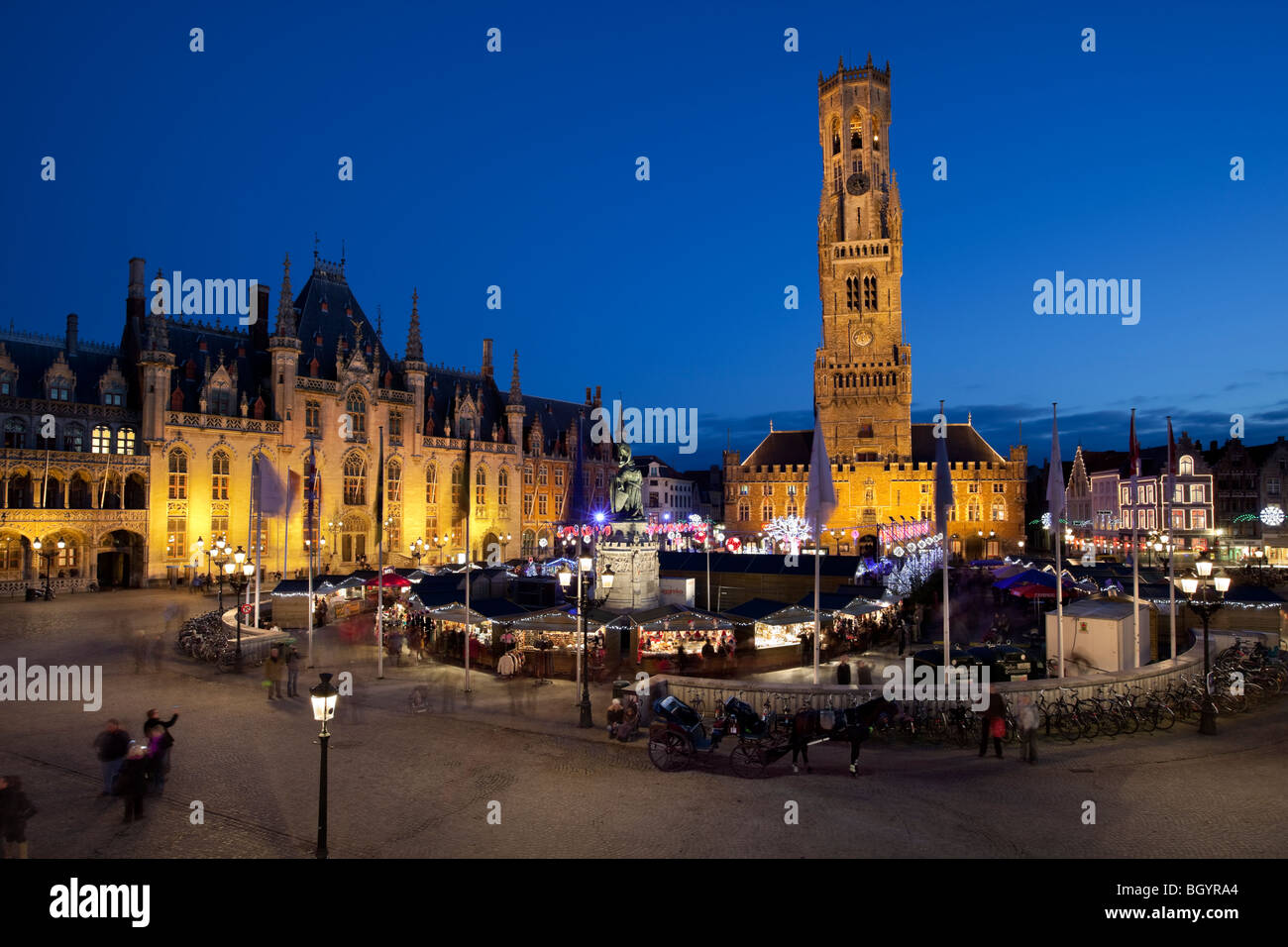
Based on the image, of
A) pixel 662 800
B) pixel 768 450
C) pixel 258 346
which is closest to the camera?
pixel 662 800

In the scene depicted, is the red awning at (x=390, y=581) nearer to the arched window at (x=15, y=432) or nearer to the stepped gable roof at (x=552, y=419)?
the arched window at (x=15, y=432)

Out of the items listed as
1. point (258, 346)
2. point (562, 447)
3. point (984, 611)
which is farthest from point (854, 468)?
point (258, 346)

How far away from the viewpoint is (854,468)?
7500 cm

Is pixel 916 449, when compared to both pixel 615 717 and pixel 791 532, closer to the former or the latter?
pixel 791 532

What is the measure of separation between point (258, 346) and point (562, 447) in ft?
93.4

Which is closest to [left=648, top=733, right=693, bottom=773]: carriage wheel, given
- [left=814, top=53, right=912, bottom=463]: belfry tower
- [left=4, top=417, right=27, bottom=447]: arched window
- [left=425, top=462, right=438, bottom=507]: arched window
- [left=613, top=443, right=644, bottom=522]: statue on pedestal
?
[left=613, top=443, right=644, bottom=522]: statue on pedestal

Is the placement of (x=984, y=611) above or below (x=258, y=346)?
below

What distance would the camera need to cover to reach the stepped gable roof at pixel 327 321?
5531 centimetres

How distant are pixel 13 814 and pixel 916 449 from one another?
258ft

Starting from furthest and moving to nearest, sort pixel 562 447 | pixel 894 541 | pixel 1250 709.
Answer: pixel 562 447 < pixel 894 541 < pixel 1250 709

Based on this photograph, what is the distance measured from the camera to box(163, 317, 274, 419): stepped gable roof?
49.2m

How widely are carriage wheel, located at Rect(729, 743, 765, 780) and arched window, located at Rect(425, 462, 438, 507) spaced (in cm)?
4962

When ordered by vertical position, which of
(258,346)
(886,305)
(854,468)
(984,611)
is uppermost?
(886,305)
